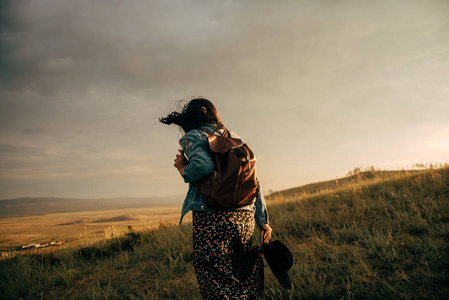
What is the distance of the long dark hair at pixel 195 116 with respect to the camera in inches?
93.8

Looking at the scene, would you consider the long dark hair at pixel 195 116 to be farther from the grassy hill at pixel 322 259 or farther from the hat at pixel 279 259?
the grassy hill at pixel 322 259

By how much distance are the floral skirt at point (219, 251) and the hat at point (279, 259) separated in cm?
34

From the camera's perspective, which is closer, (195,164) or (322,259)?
(195,164)

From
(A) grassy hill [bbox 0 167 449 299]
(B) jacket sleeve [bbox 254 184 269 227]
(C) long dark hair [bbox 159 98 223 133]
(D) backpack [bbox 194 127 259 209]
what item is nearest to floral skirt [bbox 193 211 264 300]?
(D) backpack [bbox 194 127 259 209]

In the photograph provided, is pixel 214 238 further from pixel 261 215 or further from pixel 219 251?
pixel 261 215

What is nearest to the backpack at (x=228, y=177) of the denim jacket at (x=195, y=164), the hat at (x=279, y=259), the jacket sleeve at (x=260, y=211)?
the denim jacket at (x=195, y=164)

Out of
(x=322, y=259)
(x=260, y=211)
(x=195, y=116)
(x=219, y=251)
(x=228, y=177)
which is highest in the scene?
(x=195, y=116)

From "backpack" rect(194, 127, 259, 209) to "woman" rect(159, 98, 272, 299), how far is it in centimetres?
8

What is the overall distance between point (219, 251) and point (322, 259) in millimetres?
3003

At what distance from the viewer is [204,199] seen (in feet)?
6.70

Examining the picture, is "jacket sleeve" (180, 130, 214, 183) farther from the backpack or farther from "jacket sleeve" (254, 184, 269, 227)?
"jacket sleeve" (254, 184, 269, 227)

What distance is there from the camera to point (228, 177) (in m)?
1.97

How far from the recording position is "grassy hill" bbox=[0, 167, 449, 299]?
329 cm

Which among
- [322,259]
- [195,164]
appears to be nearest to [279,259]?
[195,164]
